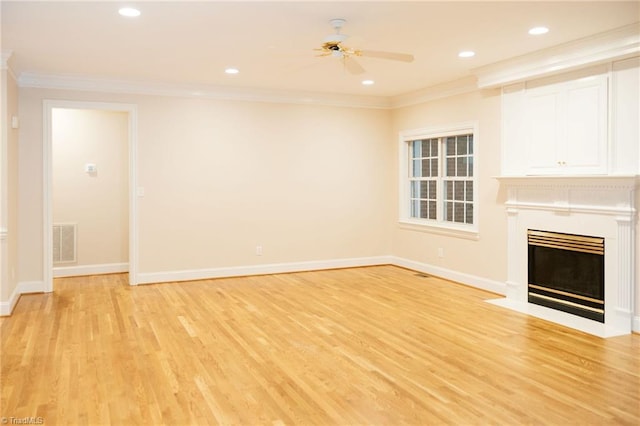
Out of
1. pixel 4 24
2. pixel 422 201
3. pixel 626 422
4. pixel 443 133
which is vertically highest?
pixel 4 24

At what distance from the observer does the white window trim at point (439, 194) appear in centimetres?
632

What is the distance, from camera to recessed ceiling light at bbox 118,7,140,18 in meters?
3.75

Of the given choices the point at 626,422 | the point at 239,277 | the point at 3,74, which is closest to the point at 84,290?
the point at 239,277

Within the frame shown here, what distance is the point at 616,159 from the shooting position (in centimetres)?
457

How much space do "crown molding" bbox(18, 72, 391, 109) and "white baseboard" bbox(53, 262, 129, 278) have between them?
8.35ft

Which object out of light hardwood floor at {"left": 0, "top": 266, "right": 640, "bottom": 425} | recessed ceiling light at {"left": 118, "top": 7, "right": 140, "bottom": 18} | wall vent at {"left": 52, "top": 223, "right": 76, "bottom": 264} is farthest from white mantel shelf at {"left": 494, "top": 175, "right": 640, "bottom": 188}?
wall vent at {"left": 52, "top": 223, "right": 76, "bottom": 264}

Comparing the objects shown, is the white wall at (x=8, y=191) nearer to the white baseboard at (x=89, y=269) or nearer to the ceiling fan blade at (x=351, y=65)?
the white baseboard at (x=89, y=269)

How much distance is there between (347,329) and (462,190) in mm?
3054

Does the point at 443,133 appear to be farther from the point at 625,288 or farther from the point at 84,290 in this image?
the point at 84,290

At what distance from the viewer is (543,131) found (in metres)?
5.27

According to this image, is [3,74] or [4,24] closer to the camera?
[4,24]

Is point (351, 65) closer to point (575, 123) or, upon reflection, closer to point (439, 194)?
point (575, 123)

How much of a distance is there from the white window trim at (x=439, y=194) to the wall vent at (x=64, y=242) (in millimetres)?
4785

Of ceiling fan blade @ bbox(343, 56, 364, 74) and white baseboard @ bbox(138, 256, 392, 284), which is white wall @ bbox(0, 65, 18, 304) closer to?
white baseboard @ bbox(138, 256, 392, 284)
